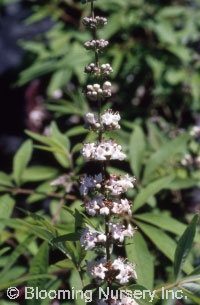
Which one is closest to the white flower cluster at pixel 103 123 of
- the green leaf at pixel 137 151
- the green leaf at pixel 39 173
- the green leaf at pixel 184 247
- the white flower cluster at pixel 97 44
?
the white flower cluster at pixel 97 44

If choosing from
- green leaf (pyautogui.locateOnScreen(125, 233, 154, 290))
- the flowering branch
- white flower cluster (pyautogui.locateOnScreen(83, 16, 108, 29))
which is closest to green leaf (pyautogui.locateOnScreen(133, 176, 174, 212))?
green leaf (pyautogui.locateOnScreen(125, 233, 154, 290))

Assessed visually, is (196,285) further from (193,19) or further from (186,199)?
(193,19)

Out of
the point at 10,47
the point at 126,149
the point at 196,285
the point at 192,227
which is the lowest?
the point at 196,285

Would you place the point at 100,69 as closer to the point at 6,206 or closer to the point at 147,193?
the point at 147,193

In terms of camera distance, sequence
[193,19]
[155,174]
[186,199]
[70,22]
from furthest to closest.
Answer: [70,22] → [193,19] → [186,199] → [155,174]

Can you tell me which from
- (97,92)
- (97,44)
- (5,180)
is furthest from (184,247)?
(5,180)

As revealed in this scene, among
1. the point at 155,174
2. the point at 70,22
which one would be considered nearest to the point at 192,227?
the point at 155,174
